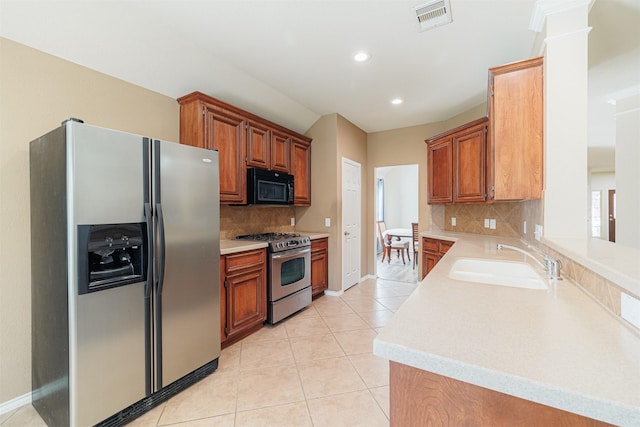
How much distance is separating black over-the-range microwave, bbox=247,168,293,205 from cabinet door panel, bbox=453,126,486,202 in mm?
2097

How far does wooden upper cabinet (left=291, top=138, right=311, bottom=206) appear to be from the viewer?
3805mm

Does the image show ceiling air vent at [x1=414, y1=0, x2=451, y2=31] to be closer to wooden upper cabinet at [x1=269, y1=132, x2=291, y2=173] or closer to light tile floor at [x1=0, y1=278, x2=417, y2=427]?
wooden upper cabinet at [x1=269, y1=132, x2=291, y2=173]

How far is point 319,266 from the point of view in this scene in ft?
12.5

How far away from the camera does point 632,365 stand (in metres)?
0.60

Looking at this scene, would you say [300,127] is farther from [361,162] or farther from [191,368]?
[191,368]

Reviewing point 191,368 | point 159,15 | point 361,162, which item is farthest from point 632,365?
point 361,162

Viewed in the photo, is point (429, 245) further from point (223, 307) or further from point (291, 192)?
point (223, 307)

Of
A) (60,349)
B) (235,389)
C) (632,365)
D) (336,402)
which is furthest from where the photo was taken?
(235,389)

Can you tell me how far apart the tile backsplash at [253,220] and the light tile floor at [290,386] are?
1200 millimetres

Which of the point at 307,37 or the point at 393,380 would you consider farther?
the point at 307,37

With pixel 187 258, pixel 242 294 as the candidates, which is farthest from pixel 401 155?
pixel 187 258

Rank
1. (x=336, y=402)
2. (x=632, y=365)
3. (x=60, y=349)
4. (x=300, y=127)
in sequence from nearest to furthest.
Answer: (x=632, y=365) < (x=60, y=349) < (x=336, y=402) < (x=300, y=127)

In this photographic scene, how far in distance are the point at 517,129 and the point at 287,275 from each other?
8.29ft

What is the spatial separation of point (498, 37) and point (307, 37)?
158 cm
